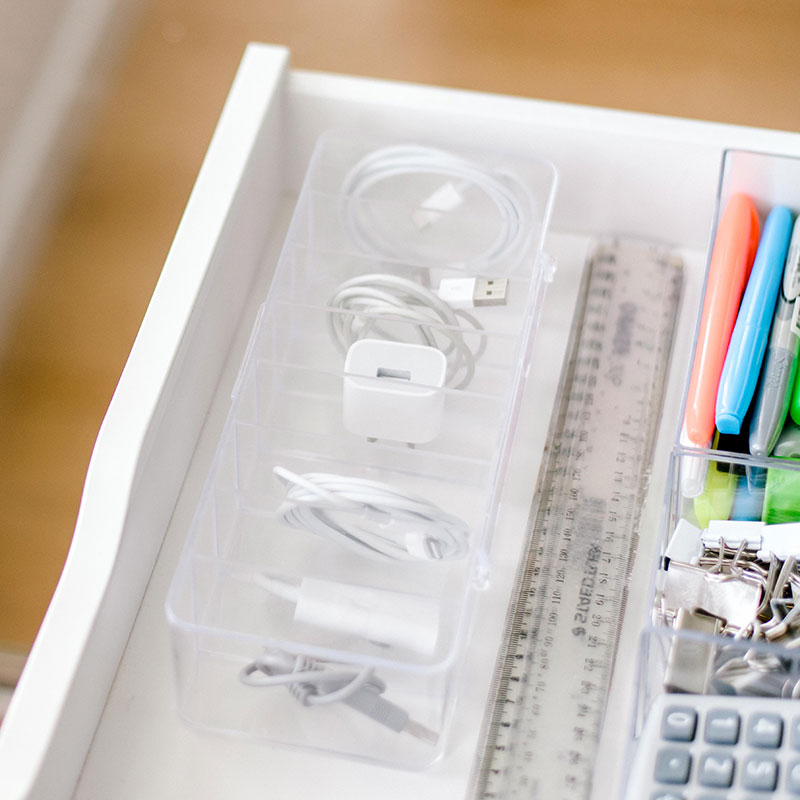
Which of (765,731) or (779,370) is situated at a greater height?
(779,370)

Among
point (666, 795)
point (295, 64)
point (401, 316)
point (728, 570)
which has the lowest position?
point (666, 795)

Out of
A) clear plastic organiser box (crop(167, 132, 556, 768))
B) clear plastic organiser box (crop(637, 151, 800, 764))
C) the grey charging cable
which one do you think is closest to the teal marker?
clear plastic organiser box (crop(637, 151, 800, 764))

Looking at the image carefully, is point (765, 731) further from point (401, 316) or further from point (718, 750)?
point (401, 316)

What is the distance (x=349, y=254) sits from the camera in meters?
0.70

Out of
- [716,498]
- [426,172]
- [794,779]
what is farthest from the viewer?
[426,172]

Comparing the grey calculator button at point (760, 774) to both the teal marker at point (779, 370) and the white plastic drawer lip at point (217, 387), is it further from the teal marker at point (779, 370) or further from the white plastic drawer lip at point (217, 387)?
the teal marker at point (779, 370)

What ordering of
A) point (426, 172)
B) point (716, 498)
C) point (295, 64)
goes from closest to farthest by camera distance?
point (716, 498) → point (426, 172) → point (295, 64)

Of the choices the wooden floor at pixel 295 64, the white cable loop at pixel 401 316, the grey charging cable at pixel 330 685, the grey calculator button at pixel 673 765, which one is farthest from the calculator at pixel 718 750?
the wooden floor at pixel 295 64

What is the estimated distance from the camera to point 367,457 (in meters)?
0.67

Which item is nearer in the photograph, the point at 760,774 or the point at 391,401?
the point at 760,774

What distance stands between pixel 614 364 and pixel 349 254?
0.55 ft

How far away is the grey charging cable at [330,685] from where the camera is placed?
1.90 feet

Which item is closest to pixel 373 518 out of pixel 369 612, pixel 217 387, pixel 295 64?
pixel 369 612

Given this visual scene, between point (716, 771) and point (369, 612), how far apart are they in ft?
0.57
